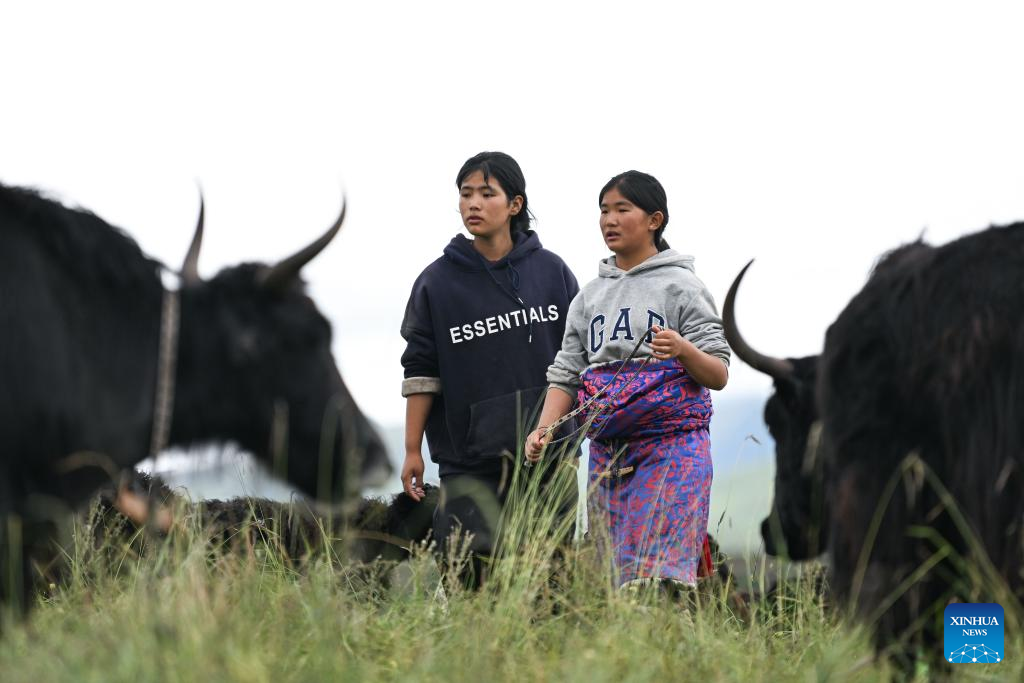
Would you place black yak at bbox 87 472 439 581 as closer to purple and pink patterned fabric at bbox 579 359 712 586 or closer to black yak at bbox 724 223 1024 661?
purple and pink patterned fabric at bbox 579 359 712 586

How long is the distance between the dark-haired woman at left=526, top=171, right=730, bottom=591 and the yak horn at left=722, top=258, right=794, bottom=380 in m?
0.10

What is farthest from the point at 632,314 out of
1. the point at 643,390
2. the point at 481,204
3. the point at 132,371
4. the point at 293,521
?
the point at 293,521

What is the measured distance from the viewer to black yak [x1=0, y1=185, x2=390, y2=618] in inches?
134

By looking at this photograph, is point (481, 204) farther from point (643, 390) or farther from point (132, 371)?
point (132, 371)

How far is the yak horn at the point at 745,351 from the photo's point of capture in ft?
13.3

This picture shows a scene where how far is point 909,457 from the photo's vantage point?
3055 millimetres

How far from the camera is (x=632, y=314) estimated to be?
4.45 metres

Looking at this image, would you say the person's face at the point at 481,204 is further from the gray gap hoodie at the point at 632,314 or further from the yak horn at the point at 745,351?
the yak horn at the point at 745,351

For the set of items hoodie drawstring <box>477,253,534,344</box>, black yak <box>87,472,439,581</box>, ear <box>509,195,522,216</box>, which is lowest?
black yak <box>87,472,439,581</box>

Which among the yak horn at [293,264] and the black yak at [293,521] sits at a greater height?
the yak horn at [293,264]

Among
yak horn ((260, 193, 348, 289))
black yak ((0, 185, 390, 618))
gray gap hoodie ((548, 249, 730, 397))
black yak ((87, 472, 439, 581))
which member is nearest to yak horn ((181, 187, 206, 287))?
black yak ((0, 185, 390, 618))

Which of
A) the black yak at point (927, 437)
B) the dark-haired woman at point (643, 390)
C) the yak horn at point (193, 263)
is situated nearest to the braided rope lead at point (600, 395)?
the dark-haired woman at point (643, 390)

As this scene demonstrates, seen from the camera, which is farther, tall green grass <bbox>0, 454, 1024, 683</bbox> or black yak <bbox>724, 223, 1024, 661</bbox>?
black yak <bbox>724, 223, 1024, 661</bbox>

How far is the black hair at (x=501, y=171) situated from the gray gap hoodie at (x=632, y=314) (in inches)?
22.5
